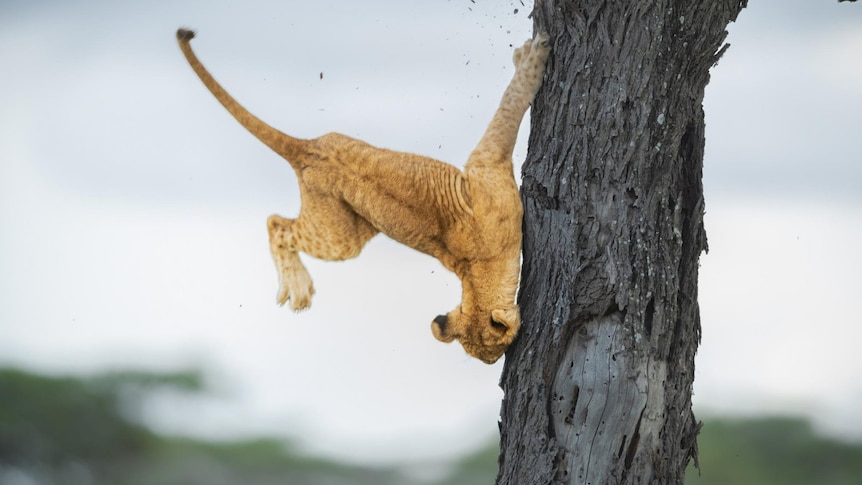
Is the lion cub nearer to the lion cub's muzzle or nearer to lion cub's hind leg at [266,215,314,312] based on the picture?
the lion cub's muzzle

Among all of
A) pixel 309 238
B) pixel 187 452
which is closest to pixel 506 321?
pixel 309 238

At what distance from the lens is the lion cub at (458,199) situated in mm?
5320

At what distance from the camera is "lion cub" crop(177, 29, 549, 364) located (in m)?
5.32

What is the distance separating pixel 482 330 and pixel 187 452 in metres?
12.5

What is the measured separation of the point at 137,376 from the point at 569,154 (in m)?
13.3

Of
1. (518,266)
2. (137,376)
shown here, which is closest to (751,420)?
(137,376)

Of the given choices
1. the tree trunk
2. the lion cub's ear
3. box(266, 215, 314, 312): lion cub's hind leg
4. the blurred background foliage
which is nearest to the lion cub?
the lion cub's ear

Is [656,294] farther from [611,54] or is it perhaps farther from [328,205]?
[328,205]

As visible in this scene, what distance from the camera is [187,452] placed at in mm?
16625

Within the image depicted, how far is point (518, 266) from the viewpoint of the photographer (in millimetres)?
5406

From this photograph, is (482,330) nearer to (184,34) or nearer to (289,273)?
(289,273)

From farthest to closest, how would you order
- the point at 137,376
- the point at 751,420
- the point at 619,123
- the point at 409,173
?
the point at 137,376
the point at 751,420
the point at 409,173
the point at 619,123

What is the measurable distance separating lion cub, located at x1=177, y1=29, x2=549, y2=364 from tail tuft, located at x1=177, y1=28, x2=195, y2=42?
0.59 m

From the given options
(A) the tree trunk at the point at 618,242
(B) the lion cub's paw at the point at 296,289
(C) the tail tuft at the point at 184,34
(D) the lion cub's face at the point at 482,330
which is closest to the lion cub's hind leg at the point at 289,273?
(B) the lion cub's paw at the point at 296,289
